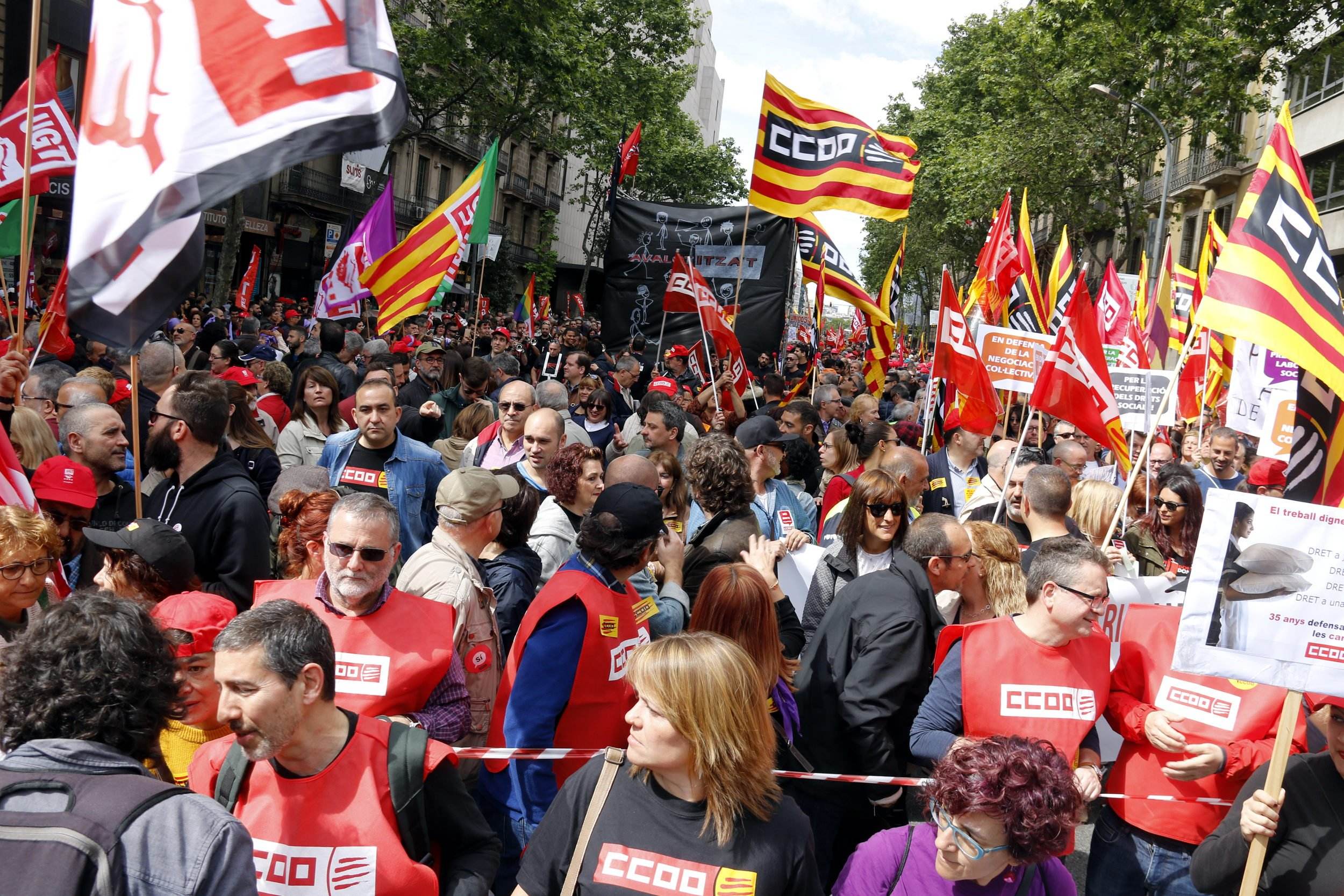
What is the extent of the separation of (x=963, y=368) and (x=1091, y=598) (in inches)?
186

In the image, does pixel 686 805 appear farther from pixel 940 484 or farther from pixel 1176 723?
pixel 940 484

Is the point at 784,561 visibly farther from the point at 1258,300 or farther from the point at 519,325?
the point at 519,325

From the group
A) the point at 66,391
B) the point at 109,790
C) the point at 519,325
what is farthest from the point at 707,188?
the point at 109,790

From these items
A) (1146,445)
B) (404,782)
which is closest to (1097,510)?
(1146,445)

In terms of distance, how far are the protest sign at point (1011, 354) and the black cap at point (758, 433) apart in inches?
101

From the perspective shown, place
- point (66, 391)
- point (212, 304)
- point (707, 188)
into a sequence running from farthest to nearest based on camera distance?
point (707, 188) < point (212, 304) < point (66, 391)

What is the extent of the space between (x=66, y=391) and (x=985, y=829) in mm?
5350

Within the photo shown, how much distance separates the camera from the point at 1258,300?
12.6 ft

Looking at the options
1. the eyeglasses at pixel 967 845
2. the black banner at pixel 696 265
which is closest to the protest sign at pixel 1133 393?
the black banner at pixel 696 265

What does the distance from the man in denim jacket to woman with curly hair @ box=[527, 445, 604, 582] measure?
3.59 feet

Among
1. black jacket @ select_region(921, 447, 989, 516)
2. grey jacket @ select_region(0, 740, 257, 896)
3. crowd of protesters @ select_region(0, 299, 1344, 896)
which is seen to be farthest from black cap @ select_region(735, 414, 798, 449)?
grey jacket @ select_region(0, 740, 257, 896)

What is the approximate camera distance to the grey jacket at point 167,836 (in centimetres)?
185

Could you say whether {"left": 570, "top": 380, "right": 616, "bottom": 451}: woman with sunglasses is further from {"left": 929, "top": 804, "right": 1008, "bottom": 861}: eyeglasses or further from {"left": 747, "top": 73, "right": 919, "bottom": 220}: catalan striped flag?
{"left": 929, "top": 804, "right": 1008, "bottom": 861}: eyeglasses

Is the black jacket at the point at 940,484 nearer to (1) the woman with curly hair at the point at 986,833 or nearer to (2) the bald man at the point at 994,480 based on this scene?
(2) the bald man at the point at 994,480
